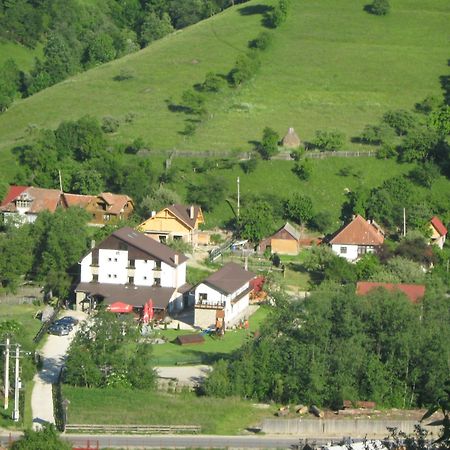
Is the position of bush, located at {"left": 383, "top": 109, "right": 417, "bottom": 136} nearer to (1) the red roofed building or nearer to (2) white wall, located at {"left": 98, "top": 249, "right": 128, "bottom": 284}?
(1) the red roofed building

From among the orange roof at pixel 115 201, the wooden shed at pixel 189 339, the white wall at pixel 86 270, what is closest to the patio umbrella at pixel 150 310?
the wooden shed at pixel 189 339

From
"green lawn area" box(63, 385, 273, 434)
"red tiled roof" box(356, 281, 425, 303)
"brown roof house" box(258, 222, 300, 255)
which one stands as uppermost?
"green lawn area" box(63, 385, 273, 434)

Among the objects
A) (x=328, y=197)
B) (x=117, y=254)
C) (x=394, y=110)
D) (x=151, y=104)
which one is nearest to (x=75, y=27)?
(x=151, y=104)

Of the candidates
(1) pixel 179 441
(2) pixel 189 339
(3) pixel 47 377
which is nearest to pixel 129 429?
(1) pixel 179 441

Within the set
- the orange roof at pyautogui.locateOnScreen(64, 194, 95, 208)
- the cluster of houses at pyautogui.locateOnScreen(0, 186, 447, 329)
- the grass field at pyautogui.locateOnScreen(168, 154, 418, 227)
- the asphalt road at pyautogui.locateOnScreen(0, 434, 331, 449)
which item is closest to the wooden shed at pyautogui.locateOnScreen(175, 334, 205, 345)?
the cluster of houses at pyautogui.locateOnScreen(0, 186, 447, 329)

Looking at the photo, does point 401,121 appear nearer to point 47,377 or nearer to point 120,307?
point 120,307
